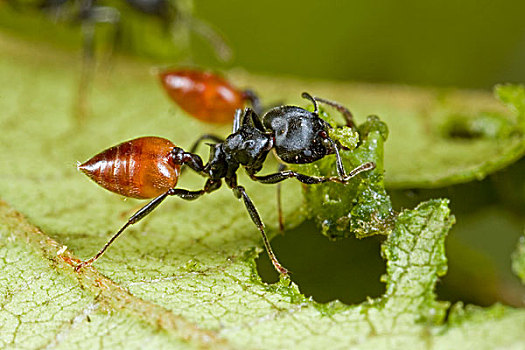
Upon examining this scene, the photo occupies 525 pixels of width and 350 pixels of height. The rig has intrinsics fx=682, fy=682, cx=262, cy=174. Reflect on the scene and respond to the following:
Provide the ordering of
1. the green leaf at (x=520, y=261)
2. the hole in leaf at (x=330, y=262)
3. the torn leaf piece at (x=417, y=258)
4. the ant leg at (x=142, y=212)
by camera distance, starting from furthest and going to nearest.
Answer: the hole in leaf at (x=330, y=262)
the ant leg at (x=142, y=212)
the torn leaf piece at (x=417, y=258)
the green leaf at (x=520, y=261)

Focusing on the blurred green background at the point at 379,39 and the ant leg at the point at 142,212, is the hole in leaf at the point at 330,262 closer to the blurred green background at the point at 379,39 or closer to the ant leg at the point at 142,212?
the ant leg at the point at 142,212

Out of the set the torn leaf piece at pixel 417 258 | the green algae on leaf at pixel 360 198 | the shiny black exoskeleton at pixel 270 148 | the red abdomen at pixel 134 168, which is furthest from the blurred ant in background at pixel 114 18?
the torn leaf piece at pixel 417 258

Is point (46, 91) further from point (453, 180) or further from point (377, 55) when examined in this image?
point (453, 180)

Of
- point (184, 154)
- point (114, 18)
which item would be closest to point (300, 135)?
point (184, 154)

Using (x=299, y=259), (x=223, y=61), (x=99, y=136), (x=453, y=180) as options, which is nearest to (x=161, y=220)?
(x=299, y=259)

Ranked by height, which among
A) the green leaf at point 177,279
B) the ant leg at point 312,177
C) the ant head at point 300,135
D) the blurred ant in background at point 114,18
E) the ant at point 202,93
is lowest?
the green leaf at point 177,279

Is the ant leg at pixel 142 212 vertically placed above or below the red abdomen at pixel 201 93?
below

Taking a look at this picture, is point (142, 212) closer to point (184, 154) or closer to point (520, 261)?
point (184, 154)
